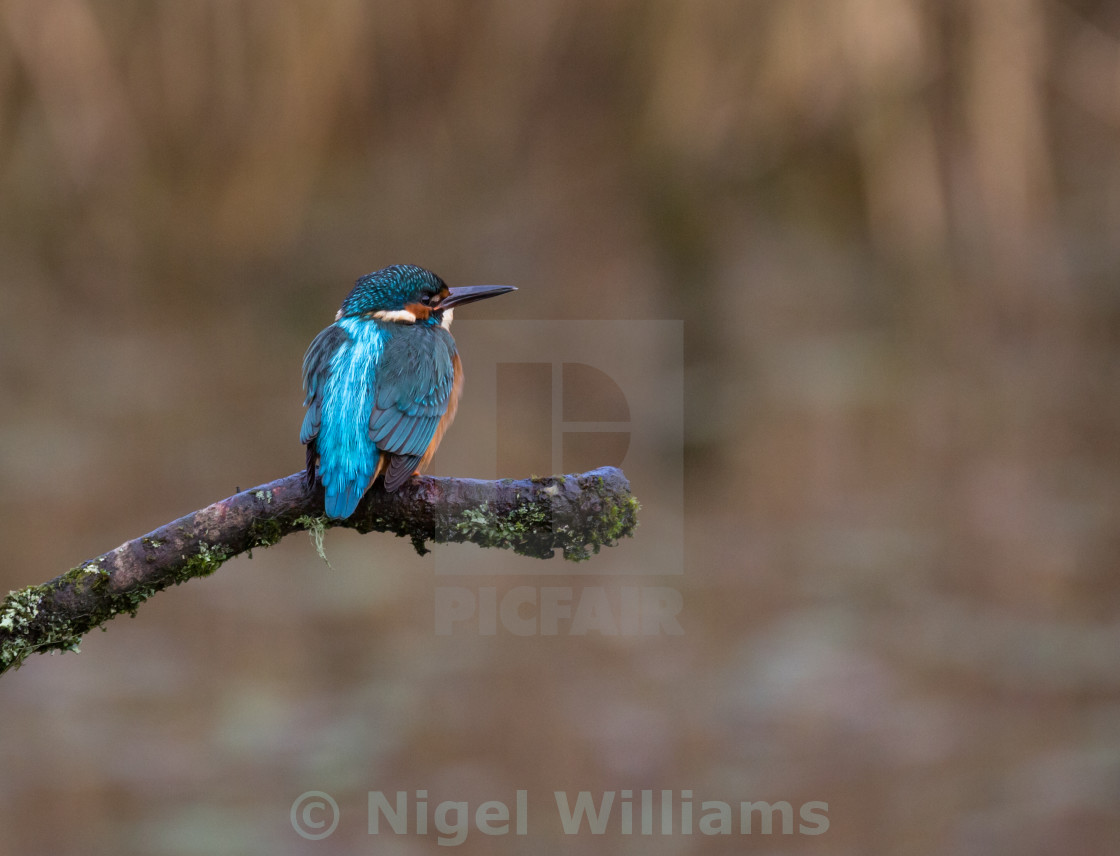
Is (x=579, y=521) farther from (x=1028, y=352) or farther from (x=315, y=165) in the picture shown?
(x=1028, y=352)

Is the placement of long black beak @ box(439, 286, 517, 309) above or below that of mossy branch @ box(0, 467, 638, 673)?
above

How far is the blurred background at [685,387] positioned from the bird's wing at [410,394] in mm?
2920

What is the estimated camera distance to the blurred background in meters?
5.24

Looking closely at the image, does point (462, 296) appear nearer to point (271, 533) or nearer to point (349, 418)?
point (349, 418)

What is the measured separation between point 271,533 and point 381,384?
0.72 m

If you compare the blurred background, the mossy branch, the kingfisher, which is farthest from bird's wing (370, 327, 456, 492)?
the blurred background

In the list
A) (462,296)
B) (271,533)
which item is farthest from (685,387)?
(271,533)

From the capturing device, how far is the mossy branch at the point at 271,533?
91 cm

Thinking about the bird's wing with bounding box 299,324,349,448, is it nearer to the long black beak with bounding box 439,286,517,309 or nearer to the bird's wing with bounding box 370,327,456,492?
the bird's wing with bounding box 370,327,456,492

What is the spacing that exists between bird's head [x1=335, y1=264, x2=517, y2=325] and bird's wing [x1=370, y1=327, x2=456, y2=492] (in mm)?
47

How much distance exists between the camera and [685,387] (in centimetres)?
712

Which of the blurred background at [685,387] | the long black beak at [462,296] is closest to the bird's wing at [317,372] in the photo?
the long black beak at [462,296]

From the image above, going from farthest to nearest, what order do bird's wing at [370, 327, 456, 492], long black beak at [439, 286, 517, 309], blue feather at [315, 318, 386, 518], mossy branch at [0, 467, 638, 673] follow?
long black beak at [439, 286, 517, 309] < bird's wing at [370, 327, 456, 492] < blue feather at [315, 318, 386, 518] < mossy branch at [0, 467, 638, 673]

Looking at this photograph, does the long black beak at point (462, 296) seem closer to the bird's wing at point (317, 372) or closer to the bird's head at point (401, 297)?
the bird's head at point (401, 297)
